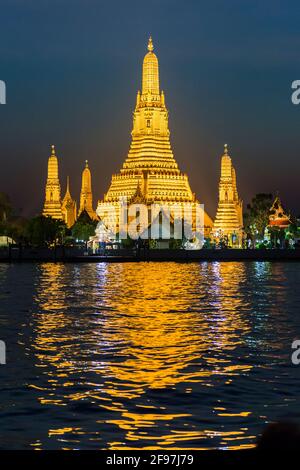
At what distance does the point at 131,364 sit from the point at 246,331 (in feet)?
28.6

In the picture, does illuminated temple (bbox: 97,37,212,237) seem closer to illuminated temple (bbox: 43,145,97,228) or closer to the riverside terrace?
illuminated temple (bbox: 43,145,97,228)

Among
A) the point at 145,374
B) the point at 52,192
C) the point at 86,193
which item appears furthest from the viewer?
the point at 86,193

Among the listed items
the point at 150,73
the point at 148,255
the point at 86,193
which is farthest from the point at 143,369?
the point at 86,193

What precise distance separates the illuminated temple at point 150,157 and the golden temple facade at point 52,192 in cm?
677

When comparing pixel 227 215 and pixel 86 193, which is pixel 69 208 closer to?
pixel 86 193

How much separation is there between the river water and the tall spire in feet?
281

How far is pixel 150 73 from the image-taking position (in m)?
123

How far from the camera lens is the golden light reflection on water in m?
12.8

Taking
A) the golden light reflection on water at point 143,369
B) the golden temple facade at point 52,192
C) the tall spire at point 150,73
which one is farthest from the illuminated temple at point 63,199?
the golden light reflection on water at point 143,369

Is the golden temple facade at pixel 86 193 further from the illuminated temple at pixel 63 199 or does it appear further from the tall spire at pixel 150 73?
the tall spire at pixel 150 73

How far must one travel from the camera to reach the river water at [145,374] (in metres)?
12.8

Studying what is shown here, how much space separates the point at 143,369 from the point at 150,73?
106771 millimetres

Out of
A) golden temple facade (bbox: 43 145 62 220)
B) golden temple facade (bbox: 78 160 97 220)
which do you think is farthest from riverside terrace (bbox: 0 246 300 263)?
golden temple facade (bbox: 78 160 97 220)

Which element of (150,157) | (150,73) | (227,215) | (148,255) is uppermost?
(150,73)
